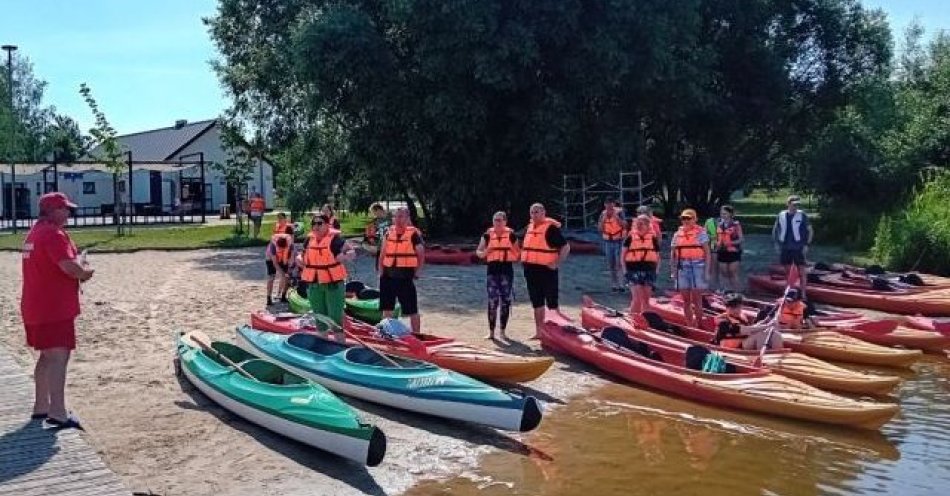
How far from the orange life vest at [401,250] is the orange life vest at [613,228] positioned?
225 inches

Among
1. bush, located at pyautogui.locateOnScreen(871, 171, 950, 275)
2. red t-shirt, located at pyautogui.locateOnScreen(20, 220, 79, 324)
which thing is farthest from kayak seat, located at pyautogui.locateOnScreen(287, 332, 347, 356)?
bush, located at pyautogui.locateOnScreen(871, 171, 950, 275)

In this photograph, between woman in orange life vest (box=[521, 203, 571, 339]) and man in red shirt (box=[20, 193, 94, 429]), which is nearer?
man in red shirt (box=[20, 193, 94, 429])

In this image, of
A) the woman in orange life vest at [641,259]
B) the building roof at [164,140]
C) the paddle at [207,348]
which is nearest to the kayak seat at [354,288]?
the paddle at [207,348]

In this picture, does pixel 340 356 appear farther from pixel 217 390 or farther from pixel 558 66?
pixel 558 66

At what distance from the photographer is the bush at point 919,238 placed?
1814cm

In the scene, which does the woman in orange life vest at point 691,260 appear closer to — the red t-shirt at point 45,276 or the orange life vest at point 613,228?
the orange life vest at point 613,228

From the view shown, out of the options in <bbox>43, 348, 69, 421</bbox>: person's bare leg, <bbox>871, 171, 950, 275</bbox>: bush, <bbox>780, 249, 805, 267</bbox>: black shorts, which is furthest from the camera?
→ <bbox>871, 171, 950, 275</bbox>: bush

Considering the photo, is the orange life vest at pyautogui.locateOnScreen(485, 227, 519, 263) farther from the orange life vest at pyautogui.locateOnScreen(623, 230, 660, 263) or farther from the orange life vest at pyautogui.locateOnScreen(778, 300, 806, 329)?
the orange life vest at pyautogui.locateOnScreen(778, 300, 806, 329)

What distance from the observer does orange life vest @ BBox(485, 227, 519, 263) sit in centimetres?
1091

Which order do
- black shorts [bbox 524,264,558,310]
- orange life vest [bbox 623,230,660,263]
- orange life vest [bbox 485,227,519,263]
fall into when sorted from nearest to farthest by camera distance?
orange life vest [bbox 485,227,519,263] → black shorts [bbox 524,264,558,310] → orange life vest [bbox 623,230,660,263]

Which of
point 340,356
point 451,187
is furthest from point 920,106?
point 340,356

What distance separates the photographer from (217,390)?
26.6 feet

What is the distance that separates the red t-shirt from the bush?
54.5 ft

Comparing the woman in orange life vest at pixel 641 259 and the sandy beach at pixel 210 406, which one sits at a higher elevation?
the woman in orange life vest at pixel 641 259
